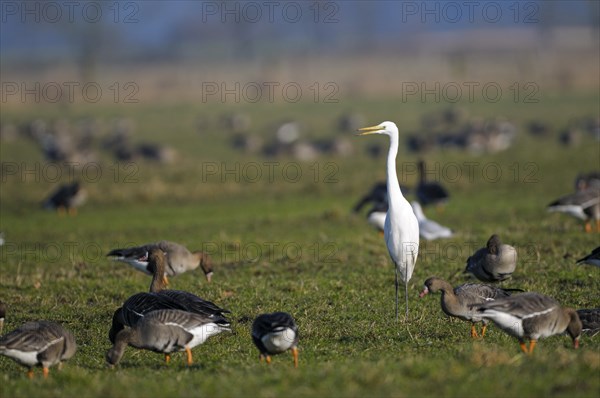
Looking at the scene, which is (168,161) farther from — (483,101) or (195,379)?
(483,101)

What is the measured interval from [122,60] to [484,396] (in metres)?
132

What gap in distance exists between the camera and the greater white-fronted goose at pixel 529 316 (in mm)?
9367

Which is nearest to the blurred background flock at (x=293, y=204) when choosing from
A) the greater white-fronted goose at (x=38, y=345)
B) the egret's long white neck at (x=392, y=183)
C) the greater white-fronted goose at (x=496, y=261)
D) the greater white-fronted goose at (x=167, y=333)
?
the greater white-fronted goose at (x=38, y=345)

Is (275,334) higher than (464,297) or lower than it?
higher

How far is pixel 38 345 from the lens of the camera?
9.30m

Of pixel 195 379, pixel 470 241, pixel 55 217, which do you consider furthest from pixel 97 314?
pixel 55 217

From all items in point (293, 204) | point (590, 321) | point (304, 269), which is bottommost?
point (293, 204)

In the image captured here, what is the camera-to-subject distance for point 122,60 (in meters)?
134

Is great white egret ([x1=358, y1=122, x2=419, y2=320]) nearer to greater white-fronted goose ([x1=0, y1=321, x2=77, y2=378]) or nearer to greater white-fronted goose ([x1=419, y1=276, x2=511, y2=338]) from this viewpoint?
greater white-fronted goose ([x1=419, y1=276, x2=511, y2=338])

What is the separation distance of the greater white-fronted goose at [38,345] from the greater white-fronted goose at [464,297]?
439 centimetres

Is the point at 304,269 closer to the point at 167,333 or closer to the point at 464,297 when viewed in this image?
the point at 464,297

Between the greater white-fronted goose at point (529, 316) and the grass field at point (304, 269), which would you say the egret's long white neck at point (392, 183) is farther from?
the greater white-fronted goose at point (529, 316)

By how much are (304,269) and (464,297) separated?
5385mm

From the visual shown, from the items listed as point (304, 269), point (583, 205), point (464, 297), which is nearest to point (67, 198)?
point (304, 269)
